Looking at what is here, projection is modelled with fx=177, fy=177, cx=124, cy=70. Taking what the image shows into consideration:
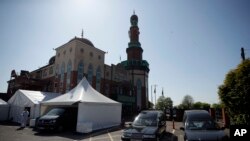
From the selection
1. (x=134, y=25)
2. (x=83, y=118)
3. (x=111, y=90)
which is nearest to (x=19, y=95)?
(x=83, y=118)

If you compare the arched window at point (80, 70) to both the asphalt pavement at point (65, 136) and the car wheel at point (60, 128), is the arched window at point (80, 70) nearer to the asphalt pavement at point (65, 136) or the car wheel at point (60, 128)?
the car wheel at point (60, 128)

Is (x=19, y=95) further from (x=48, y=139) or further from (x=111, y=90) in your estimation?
(x=111, y=90)

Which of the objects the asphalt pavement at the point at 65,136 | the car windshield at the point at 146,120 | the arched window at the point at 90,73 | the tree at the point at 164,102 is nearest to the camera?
the car windshield at the point at 146,120

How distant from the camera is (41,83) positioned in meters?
35.6

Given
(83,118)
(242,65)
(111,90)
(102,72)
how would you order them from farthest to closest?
(111,90), (102,72), (83,118), (242,65)

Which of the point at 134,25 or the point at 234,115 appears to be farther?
the point at 134,25

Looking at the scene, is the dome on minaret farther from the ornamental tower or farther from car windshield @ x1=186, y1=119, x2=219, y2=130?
car windshield @ x1=186, y1=119, x2=219, y2=130

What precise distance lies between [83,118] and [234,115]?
11.6m

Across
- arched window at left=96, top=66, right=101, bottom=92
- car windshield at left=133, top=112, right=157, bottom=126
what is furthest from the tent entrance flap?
arched window at left=96, top=66, right=101, bottom=92

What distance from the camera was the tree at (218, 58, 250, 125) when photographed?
11.2 m

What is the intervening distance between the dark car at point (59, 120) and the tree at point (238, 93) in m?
12.7

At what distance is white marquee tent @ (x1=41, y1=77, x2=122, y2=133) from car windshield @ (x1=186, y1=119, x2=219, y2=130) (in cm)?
839

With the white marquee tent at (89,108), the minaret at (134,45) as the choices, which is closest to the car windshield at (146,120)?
the white marquee tent at (89,108)

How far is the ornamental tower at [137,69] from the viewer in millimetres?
46031
